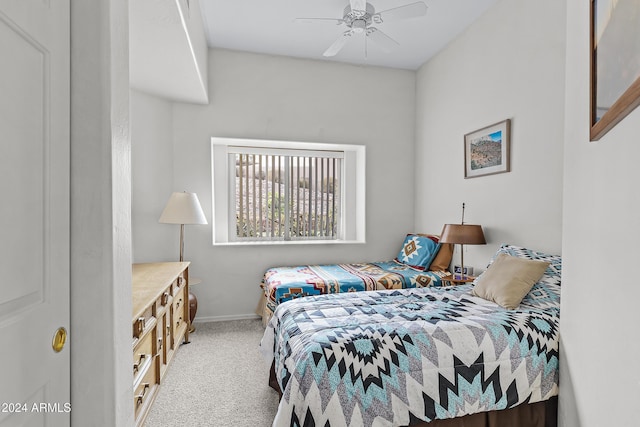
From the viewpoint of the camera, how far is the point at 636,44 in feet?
2.70

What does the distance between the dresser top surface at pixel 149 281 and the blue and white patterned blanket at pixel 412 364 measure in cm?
78

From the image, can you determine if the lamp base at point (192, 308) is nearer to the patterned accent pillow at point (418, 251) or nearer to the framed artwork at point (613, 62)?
the patterned accent pillow at point (418, 251)

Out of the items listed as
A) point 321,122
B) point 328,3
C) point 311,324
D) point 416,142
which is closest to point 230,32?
point 328,3

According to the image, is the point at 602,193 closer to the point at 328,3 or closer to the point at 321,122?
the point at 328,3

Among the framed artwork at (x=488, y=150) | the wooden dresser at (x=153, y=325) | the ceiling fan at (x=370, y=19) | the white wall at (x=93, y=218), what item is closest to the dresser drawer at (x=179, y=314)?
the wooden dresser at (x=153, y=325)

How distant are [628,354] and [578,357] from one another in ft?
1.56

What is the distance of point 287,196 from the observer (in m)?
4.24

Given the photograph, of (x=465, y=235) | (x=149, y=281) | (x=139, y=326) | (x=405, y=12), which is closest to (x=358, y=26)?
(x=405, y=12)

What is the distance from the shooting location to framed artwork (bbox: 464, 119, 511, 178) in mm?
2809

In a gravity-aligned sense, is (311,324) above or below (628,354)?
below

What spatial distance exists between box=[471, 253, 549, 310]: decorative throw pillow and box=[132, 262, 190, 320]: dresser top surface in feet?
6.76
